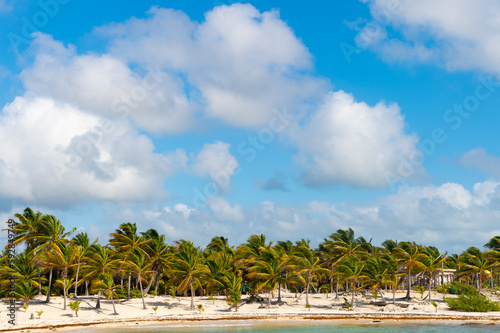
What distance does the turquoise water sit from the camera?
47.5 m

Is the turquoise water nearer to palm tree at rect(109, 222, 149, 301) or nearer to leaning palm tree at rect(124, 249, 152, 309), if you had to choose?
leaning palm tree at rect(124, 249, 152, 309)

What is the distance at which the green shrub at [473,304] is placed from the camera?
6200 centimetres

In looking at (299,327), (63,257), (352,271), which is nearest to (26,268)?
(63,257)

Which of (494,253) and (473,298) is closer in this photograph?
(473,298)

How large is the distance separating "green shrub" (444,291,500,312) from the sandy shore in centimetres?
133

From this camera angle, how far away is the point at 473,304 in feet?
204

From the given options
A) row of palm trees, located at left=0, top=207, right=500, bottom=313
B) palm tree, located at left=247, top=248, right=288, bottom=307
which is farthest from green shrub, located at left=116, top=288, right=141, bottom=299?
palm tree, located at left=247, top=248, right=288, bottom=307

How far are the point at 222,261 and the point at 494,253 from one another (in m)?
43.7

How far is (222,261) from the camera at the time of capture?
68812 mm

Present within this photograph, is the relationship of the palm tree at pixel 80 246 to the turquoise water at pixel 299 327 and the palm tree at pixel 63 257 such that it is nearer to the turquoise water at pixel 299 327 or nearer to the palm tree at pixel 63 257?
the palm tree at pixel 63 257

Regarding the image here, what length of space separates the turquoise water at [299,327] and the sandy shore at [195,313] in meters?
2.76

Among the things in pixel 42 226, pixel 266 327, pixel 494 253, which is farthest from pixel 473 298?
pixel 42 226

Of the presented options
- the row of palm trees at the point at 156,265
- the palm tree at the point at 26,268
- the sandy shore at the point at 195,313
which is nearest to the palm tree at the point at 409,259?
the row of palm trees at the point at 156,265

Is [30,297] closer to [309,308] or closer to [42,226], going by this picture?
[42,226]
